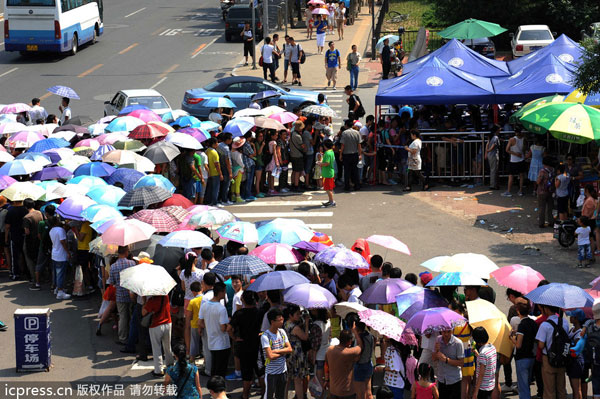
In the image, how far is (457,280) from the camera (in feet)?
39.0

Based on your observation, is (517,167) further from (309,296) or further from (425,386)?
(425,386)

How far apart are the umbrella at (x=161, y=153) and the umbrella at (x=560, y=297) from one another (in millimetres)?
9678

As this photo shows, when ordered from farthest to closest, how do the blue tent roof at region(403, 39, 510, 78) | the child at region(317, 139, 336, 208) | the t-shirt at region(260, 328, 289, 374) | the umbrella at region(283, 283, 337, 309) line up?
the blue tent roof at region(403, 39, 510, 78) < the child at region(317, 139, 336, 208) < the umbrella at region(283, 283, 337, 309) < the t-shirt at region(260, 328, 289, 374)

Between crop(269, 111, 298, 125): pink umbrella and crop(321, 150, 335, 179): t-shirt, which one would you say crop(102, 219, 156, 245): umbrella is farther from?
crop(269, 111, 298, 125): pink umbrella

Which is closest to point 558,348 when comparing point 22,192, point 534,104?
point 22,192

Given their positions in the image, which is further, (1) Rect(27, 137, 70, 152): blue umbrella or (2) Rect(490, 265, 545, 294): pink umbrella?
(1) Rect(27, 137, 70, 152): blue umbrella

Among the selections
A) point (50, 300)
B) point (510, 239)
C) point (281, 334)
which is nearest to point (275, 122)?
point (510, 239)

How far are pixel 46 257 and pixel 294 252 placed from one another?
508cm

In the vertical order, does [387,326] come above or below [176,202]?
below

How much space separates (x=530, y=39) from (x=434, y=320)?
29.6 metres

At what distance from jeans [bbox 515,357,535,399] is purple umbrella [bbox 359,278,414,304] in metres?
1.76

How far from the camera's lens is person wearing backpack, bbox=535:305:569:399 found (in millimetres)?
10820

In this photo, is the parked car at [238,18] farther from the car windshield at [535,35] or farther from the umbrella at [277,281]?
the umbrella at [277,281]

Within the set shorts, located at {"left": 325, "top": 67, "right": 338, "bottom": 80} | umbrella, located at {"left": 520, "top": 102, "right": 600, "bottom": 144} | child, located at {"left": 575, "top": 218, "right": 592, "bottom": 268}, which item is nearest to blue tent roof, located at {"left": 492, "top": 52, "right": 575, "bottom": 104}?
umbrella, located at {"left": 520, "top": 102, "right": 600, "bottom": 144}
